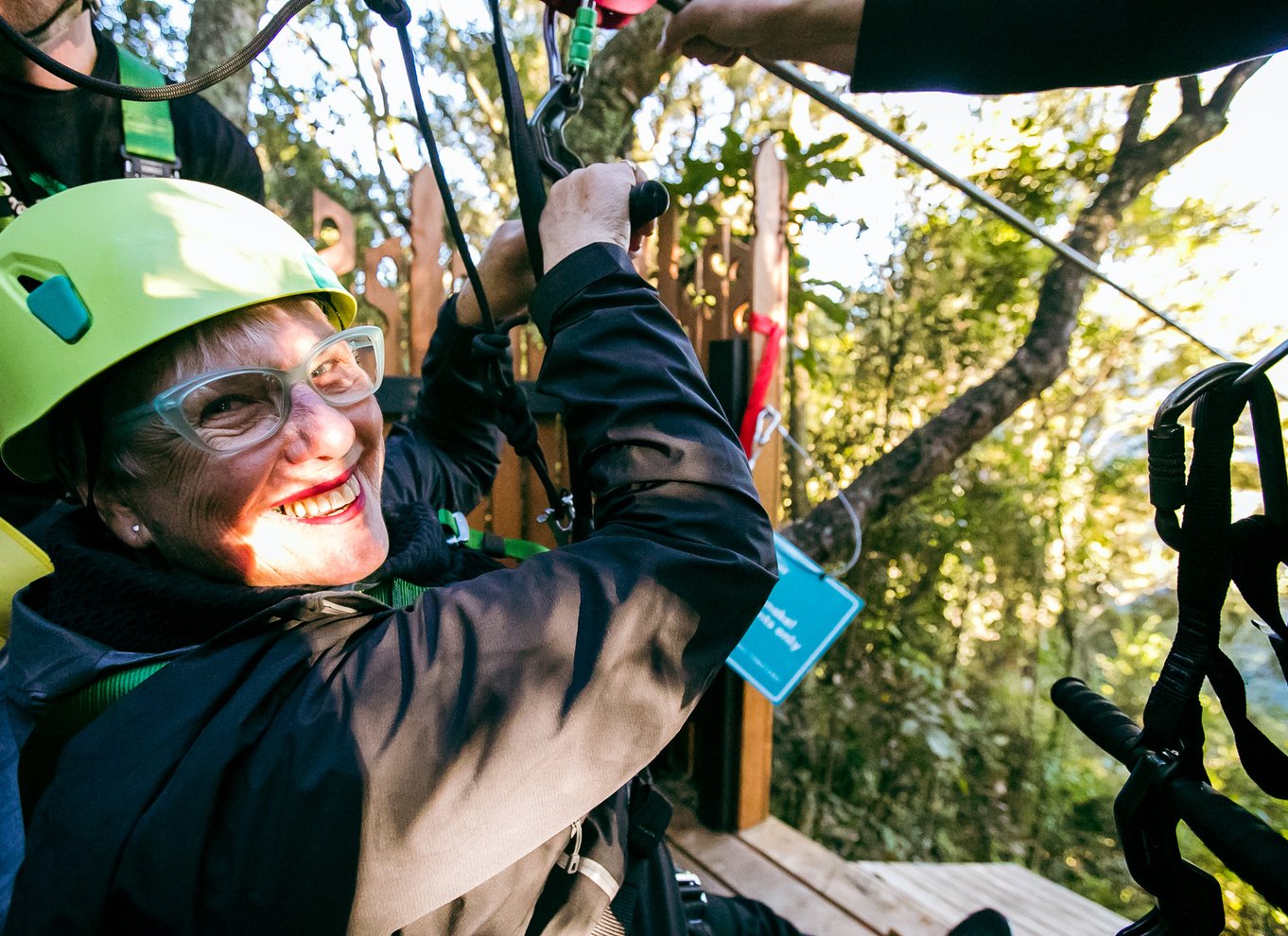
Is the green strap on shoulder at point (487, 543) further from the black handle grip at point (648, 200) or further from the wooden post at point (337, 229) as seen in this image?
the wooden post at point (337, 229)

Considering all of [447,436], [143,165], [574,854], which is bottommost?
[574,854]

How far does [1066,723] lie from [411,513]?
198 inches

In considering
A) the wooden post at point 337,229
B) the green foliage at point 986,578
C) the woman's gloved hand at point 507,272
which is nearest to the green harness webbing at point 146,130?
the wooden post at point 337,229

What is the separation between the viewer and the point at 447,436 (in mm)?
2064

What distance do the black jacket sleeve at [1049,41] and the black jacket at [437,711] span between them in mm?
603

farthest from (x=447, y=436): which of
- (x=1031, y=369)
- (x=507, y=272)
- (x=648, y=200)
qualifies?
(x=1031, y=369)

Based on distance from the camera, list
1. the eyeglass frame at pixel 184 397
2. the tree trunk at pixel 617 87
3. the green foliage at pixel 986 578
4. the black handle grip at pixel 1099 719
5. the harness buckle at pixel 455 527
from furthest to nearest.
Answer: the green foliage at pixel 986 578
the tree trunk at pixel 617 87
the harness buckle at pixel 455 527
the eyeglass frame at pixel 184 397
the black handle grip at pixel 1099 719

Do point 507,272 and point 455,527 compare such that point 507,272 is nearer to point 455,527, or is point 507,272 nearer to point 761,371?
point 455,527

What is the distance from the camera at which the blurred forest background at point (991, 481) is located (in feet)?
13.3

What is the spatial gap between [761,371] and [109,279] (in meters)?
1.95

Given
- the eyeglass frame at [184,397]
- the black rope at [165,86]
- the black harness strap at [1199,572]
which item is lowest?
the black harness strap at [1199,572]

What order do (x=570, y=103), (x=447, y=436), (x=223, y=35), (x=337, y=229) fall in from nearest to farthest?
(x=570, y=103)
(x=447, y=436)
(x=337, y=229)
(x=223, y=35)

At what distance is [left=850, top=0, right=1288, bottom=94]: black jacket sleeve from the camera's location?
39.9 inches

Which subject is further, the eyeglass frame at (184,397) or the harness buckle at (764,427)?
the harness buckle at (764,427)
